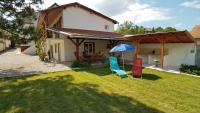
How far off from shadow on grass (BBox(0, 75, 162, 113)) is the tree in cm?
698

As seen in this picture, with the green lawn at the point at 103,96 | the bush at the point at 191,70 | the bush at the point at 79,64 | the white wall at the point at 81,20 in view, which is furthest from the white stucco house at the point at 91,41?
the green lawn at the point at 103,96

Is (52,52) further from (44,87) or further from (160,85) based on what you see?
(160,85)

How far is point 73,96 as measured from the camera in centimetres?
793

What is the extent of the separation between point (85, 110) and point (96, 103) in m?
0.76

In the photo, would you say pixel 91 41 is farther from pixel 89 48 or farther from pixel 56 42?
pixel 56 42

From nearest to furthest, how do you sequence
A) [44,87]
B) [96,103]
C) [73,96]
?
[96,103], [73,96], [44,87]

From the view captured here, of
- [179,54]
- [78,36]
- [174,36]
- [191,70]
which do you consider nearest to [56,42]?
[78,36]

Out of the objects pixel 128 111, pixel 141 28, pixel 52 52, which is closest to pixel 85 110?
pixel 128 111

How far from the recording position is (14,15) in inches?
619

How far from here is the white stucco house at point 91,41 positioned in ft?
53.5

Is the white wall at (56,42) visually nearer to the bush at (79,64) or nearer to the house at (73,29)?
the house at (73,29)

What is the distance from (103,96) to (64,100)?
Result: 1.63 metres

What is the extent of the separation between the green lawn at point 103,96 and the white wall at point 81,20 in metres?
12.1

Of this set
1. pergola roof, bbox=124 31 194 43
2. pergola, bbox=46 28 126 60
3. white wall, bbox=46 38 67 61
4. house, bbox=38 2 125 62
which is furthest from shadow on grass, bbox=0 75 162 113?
house, bbox=38 2 125 62
